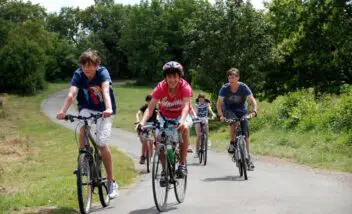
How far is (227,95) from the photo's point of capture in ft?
36.4

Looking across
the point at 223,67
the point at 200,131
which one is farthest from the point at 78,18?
the point at 200,131

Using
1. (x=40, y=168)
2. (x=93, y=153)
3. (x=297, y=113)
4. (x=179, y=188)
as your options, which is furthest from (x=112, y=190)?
(x=297, y=113)

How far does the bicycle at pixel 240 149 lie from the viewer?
10594 mm

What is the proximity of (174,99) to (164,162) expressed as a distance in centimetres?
105

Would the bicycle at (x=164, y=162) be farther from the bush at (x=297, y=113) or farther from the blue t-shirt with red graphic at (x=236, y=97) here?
the bush at (x=297, y=113)

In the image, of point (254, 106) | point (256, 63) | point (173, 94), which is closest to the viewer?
point (173, 94)

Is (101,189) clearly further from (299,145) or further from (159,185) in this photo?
(299,145)

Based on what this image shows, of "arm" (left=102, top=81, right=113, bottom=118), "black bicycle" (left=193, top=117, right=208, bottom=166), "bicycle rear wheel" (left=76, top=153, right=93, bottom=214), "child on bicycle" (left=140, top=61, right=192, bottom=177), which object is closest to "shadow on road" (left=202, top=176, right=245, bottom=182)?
"child on bicycle" (left=140, top=61, right=192, bottom=177)

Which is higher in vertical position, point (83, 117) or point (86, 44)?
point (86, 44)

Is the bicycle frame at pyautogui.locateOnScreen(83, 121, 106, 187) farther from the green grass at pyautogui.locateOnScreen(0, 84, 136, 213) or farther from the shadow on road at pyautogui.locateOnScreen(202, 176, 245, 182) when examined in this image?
the shadow on road at pyautogui.locateOnScreen(202, 176, 245, 182)

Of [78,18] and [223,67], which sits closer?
[223,67]

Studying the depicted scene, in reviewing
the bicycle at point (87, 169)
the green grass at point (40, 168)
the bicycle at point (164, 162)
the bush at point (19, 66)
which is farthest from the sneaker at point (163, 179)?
the bush at point (19, 66)

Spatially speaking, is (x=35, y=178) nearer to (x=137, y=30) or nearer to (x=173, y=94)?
(x=173, y=94)

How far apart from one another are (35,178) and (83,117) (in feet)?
20.8
